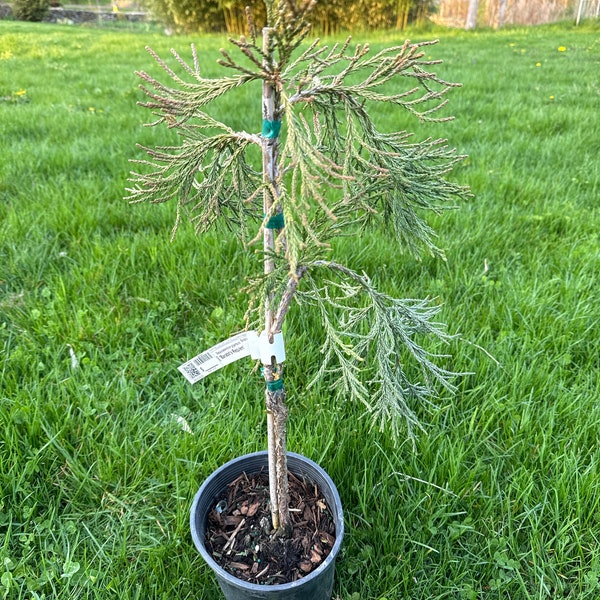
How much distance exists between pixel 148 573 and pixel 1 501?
0.61 m

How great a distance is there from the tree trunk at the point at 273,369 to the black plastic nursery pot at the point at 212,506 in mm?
164

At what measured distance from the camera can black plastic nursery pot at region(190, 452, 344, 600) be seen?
1332 millimetres

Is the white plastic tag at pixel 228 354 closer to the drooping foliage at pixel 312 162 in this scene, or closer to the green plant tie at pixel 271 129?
the drooping foliage at pixel 312 162

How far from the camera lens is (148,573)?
5.32 ft

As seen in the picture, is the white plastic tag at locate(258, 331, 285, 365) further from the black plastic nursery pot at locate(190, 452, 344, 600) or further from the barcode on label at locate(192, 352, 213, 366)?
the black plastic nursery pot at locate(190, 452, 344, 600)

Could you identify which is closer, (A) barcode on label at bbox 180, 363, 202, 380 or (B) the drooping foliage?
(B) the drooping foliage

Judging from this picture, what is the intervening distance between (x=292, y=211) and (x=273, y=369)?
1.42 ft

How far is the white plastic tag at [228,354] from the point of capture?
1.34 meters

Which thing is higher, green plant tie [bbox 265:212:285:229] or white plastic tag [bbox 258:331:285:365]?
green plant tie [bbox 265:212:285:229]

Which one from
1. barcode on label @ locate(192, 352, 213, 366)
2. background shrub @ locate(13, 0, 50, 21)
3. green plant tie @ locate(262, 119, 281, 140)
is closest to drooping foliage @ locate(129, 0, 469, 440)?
green plant tie @ locate(262, 119, 281, 140)

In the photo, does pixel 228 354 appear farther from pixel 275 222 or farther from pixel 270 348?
pixel 275 222

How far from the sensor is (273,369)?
4.48 ft

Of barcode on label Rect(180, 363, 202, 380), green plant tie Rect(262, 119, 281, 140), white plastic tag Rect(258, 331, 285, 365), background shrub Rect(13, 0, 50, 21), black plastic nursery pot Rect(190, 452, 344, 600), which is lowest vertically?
black plastic nursery pot Rect(190, 452, 344, 600)

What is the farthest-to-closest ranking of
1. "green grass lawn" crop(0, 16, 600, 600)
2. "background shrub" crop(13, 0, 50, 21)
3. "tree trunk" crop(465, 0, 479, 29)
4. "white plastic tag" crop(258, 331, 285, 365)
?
1. "background shrub" crop(13, 0, 50, 21)
2. "tree trunk" crop(465, 0, 479, 29)
3. "green grass lawn" crop(0, 16, 600, 600)
4. "white plastic tag" crop(258, 331, 285, 365)
